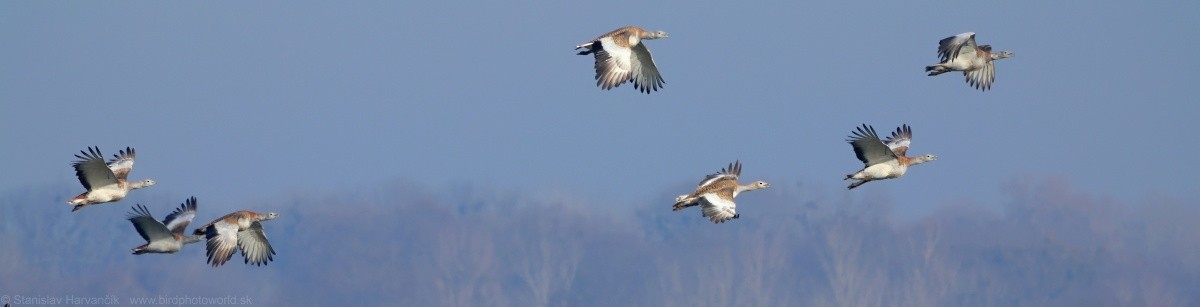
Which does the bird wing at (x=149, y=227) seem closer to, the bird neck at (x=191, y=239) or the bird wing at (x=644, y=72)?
the bird neck at (x=191, y=239)

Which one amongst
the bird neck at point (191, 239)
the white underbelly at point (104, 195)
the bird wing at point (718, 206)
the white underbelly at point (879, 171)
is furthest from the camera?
the bird neck at point (191, 239)

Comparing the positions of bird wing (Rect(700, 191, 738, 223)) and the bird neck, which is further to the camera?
the bird neck

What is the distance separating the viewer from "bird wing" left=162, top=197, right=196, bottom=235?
147 feet

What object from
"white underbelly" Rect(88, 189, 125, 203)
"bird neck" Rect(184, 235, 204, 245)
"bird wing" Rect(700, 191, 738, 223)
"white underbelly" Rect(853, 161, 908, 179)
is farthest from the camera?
"bird neck" Rect(184, 235, 204, 245)

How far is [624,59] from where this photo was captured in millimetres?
40062

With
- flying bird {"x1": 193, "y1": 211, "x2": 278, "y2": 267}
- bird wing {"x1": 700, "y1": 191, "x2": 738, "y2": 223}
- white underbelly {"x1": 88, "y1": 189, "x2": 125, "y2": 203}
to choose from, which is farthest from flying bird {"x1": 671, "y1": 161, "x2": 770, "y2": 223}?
white underbelly {"x1": 88, "y1": 189, "x2": 125, "y2": 203}

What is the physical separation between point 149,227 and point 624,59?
12.2 meters

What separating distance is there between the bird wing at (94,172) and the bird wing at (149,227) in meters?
0.96

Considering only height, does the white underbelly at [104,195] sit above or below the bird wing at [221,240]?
above

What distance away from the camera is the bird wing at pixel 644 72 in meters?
40.9

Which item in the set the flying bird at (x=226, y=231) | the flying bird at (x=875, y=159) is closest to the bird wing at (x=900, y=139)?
the flying bird at (x=875, y=159)

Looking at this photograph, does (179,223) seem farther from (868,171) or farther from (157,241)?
(868,171)

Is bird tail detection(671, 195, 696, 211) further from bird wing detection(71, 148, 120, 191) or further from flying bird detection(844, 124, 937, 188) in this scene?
bird wing detection(71, 148, 120, 191)

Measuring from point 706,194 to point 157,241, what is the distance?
44.6ft
